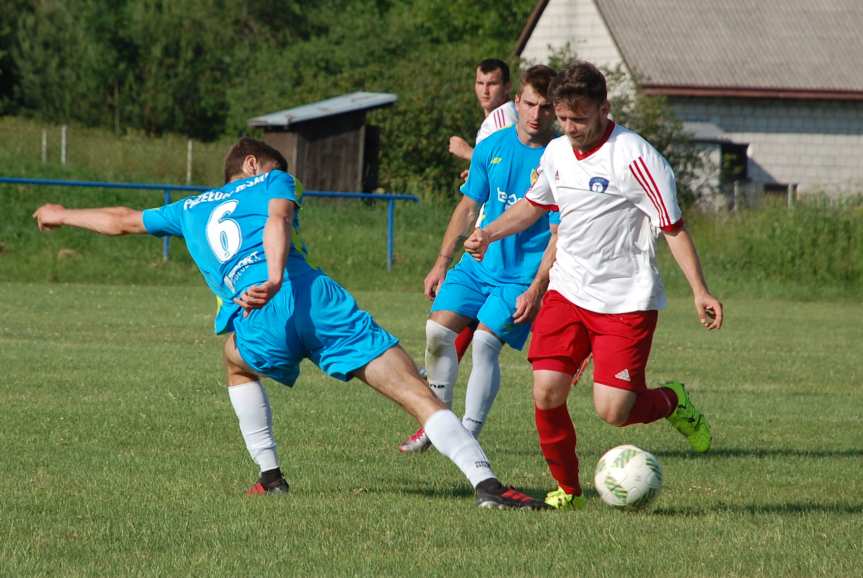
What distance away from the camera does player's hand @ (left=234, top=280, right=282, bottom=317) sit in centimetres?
593

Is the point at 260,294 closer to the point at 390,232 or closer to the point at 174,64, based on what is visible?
the point at 390,232

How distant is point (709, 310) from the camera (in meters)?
6.09

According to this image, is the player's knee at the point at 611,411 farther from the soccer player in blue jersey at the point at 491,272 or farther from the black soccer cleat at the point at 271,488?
the soccer player in blue jersey at the point at 491,272

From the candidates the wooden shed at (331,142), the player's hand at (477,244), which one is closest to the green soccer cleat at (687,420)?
the player's hand at (477,244)

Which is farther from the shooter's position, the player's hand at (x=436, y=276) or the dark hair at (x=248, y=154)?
the player's hand at (x=436, y=276)

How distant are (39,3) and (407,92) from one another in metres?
18.0

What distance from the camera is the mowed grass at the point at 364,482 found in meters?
5.20

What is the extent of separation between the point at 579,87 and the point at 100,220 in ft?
7.46

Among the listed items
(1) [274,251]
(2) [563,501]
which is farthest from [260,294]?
(2) [563,501]

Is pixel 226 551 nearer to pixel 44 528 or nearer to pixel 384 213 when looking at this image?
pixel 44 528

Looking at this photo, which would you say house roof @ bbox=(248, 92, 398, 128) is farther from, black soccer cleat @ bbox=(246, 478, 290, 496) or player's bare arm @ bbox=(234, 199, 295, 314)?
player's bare arm @ bbox=(234, 199, 295, 314)

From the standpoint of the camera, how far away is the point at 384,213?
25938 millimetres

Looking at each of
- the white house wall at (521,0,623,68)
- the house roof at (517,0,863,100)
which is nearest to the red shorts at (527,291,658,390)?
the house roof at (517,0,863,100)

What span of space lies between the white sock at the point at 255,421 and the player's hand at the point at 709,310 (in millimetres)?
2066
